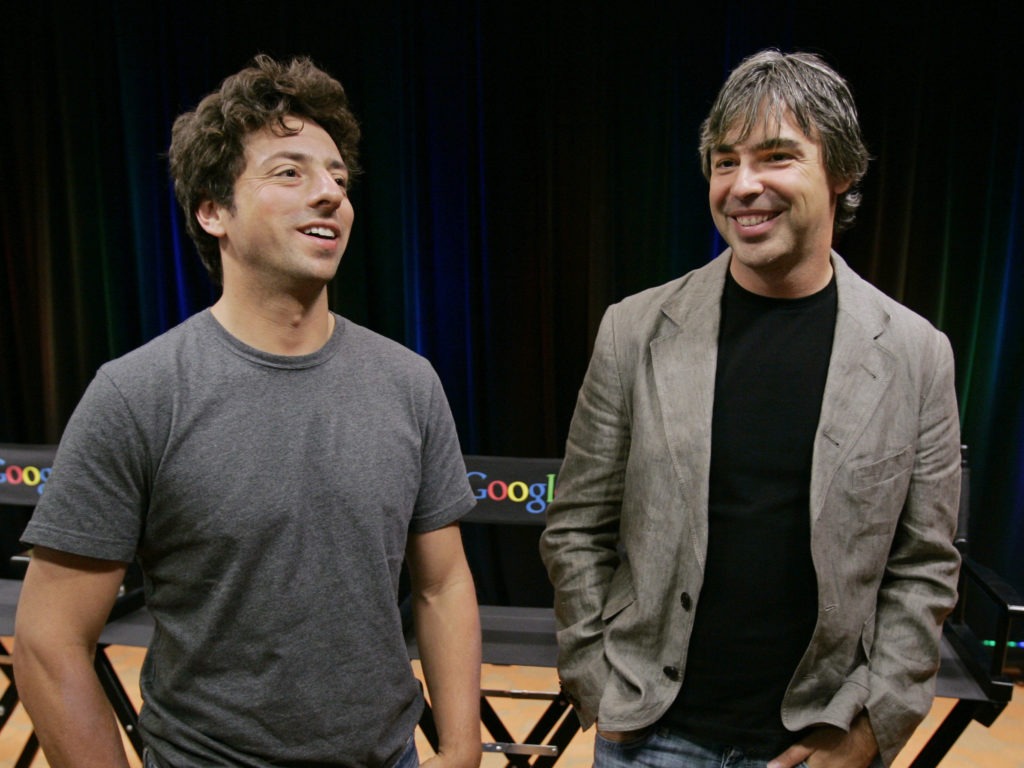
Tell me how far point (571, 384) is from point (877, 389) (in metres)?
2.22

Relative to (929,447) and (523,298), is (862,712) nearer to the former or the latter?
(929,447)

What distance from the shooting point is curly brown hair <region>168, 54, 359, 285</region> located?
3.92ft

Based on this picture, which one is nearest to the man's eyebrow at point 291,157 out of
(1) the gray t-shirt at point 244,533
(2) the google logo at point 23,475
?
(1) the gray t-shirt at point 244,533

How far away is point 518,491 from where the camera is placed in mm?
2641

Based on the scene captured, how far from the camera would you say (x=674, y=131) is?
3.22 meters

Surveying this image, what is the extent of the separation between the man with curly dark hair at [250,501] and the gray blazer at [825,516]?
1.01 feet

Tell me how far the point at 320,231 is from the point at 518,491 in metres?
1.60

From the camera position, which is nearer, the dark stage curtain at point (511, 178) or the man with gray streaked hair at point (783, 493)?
the man with gray streaked hair at point (783, 493)

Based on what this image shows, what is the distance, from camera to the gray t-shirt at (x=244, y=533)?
1044mm

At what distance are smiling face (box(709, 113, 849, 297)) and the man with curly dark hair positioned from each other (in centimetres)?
58

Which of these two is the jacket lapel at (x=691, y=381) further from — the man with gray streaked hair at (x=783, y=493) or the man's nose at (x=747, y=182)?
the man's nose at (x=747, y=182)

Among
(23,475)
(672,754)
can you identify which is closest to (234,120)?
(672,754)

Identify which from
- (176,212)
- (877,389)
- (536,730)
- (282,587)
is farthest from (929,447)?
(176,212)

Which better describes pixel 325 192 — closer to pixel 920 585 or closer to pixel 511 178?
pixel 920 585
